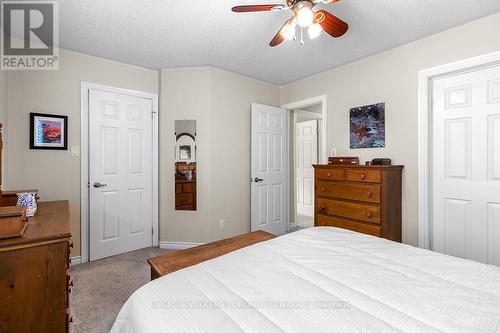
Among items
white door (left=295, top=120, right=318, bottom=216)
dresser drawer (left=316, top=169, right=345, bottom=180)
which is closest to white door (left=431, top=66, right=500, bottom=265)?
dresser drawer (left=316, top=169, right=345, bottom=180)

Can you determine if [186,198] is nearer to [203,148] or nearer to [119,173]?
[203,148]

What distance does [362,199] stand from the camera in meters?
2.72

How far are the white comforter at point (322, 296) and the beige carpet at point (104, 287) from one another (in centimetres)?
129

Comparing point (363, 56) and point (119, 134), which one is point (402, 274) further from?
point (119, 134)

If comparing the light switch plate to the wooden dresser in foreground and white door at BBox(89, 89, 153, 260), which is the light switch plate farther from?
the wooden dresser in foreground

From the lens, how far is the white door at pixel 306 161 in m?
5.36

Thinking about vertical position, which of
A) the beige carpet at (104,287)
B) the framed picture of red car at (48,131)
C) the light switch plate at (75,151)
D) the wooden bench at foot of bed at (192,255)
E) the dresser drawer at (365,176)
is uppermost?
the framed picture of red car at (48,131)

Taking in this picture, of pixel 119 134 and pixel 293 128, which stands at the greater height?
pixel 293 128

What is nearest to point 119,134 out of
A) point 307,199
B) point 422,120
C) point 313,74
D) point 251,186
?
point 251,186

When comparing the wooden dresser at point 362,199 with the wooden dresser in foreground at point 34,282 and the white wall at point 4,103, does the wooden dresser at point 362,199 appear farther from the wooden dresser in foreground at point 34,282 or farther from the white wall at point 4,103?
the white wall at point 4,103

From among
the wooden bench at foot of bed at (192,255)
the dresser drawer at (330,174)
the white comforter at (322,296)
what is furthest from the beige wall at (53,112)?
the dresser drawer at (330,174)

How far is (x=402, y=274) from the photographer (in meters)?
1.12

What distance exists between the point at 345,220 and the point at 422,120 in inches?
52.7

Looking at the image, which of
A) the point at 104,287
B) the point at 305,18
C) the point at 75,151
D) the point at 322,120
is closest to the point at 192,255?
the point at 104,287
